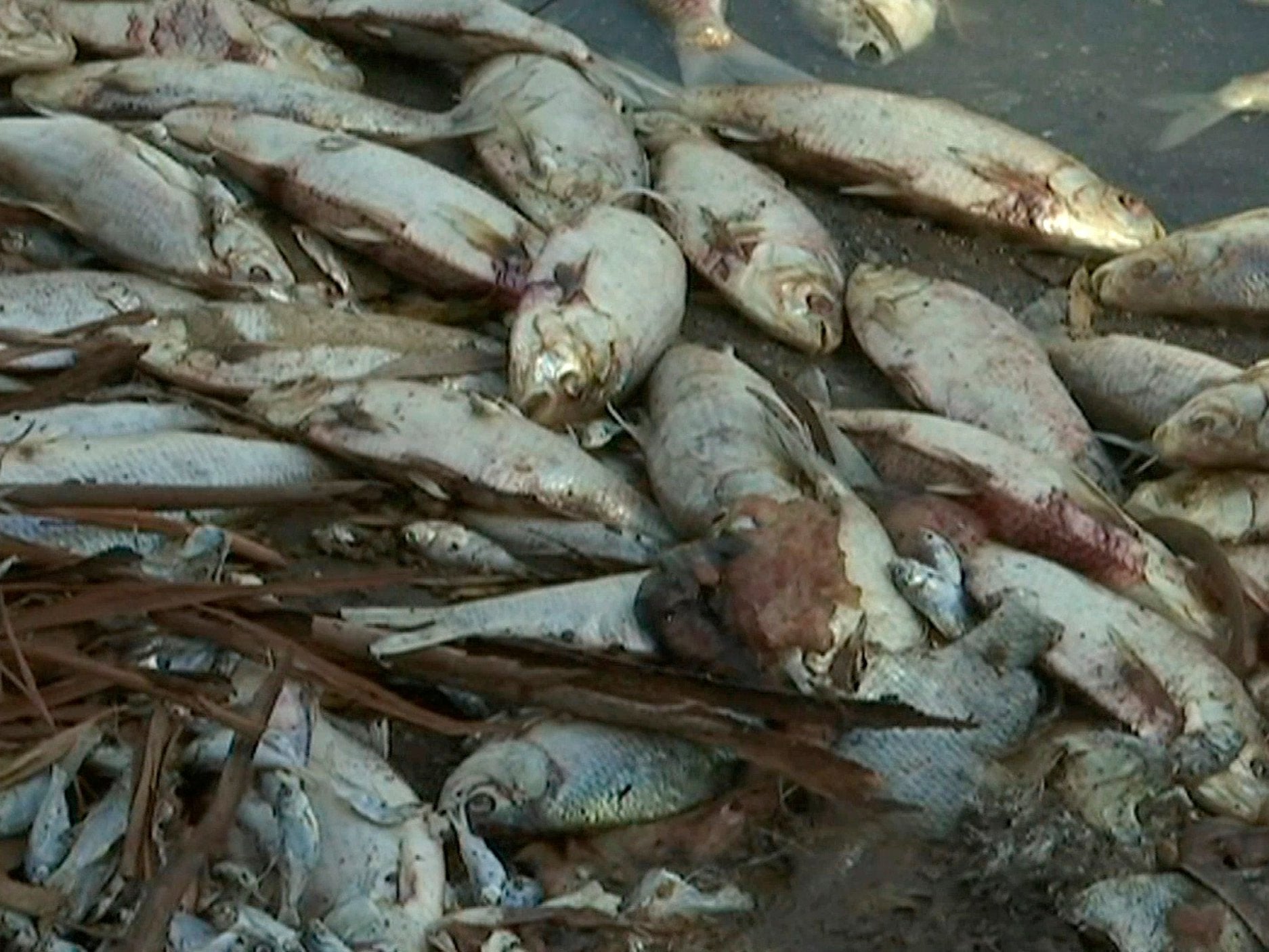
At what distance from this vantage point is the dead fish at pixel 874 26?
5957 millimetres

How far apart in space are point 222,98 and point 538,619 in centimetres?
196

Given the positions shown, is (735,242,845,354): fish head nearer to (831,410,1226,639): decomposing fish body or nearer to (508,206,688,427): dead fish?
(508,206,688,427): dead fish

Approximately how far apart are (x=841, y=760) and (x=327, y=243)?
1.97m

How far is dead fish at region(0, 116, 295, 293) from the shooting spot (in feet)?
15.6

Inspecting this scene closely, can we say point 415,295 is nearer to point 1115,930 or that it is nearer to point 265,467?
point 265,467

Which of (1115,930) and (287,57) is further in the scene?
(287,57)

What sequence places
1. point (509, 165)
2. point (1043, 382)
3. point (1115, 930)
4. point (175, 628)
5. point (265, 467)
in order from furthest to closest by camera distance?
1. point (509, 165)
2. point (1043, 382)
3. point (265, 467)
4. point (175, 628)
5. point (1115, 930)

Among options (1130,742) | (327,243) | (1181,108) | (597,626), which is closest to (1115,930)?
(1130,742)

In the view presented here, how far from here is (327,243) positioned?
497cm

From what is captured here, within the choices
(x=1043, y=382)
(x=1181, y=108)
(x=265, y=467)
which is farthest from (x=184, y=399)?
(x=1181, y=108)

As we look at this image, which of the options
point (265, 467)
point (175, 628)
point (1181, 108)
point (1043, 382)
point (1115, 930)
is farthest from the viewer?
point (1181, 108)

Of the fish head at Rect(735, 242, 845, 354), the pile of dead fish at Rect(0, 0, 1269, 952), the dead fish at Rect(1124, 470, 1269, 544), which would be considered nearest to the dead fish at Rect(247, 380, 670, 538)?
the pile of dead fish at Rect(0, 0, 1269, 952)

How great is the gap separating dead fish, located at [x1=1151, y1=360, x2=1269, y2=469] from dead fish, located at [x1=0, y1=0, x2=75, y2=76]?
2787 millimetres

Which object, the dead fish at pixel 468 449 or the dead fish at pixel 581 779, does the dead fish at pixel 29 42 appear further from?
the dead fish at pixel 581 779
